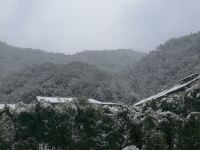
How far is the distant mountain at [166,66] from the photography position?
140500mm

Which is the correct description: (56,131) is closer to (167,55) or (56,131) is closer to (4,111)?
(4,111)

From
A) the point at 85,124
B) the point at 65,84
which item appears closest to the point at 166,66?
the point at 65,84

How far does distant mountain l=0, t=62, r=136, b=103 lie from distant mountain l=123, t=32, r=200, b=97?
7.74m

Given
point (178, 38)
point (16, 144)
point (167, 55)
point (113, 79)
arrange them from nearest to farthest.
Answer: point (16, 144), point (113, 79), point (167, 55), point (178, 38)

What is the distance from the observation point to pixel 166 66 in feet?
505

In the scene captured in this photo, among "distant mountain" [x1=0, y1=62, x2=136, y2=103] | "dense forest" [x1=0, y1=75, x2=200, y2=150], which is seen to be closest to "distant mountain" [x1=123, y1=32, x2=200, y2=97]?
"distant mountain" [x1=0, y1=62, x2=136, y2=103]

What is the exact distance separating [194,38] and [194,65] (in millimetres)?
31604

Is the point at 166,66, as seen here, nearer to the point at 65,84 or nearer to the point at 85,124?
the point at 65,84

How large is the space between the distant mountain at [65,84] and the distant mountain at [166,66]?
7.74m

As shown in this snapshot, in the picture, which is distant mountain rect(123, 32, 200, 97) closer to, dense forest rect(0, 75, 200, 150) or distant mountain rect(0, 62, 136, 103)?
distant mountain rect(0, 62, 136, 103)

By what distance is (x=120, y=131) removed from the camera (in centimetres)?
5162

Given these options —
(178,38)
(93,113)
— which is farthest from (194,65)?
(93,113)

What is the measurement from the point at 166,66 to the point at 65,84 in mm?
39067

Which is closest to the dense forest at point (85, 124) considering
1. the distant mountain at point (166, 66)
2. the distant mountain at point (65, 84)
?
the distant mountain at point (65, 84)
